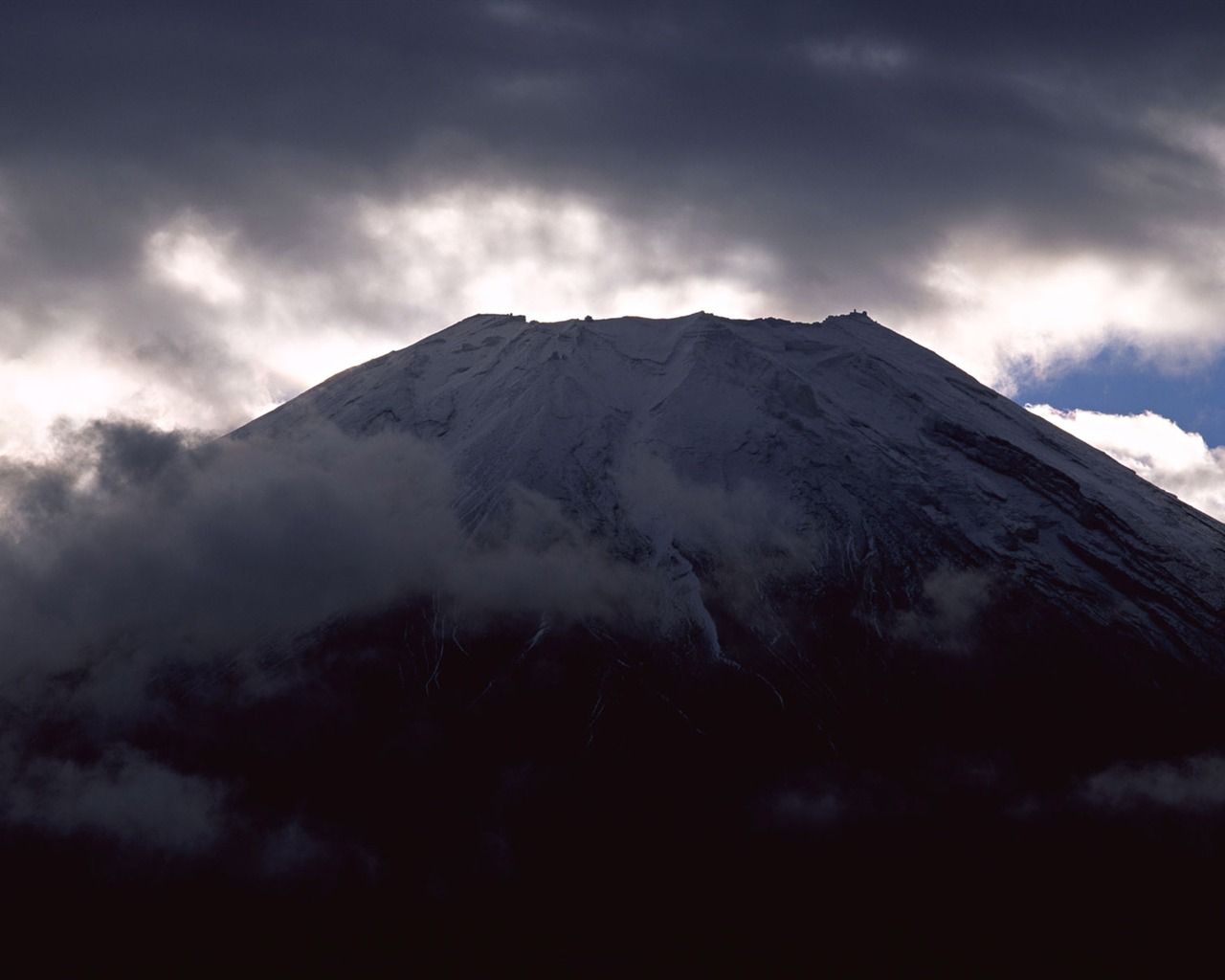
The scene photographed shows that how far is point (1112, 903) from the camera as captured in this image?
178500 mm

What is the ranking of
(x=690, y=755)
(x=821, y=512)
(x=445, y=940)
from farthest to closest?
1. (x=821, y=512)
2. (x=690, y=755)
3. (x=445, y=940)

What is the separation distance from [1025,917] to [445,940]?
73.2 meters

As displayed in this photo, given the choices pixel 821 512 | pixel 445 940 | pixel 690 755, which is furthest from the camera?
pixel 821 512

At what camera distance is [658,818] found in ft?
→ 596

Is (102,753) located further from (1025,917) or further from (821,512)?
(1025,917)

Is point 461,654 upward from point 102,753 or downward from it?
upward

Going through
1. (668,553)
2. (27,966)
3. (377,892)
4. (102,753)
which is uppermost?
(668,553)

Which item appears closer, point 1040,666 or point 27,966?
point 27,966

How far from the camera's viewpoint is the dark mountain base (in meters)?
172

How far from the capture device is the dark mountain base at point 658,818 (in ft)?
566

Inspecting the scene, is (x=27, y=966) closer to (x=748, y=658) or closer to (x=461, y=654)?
(x=461, y=654)

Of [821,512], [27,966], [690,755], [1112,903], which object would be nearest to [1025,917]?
[1112,903]

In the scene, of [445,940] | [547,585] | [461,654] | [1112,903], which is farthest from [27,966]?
[1112,903]

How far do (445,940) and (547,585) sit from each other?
161ft
